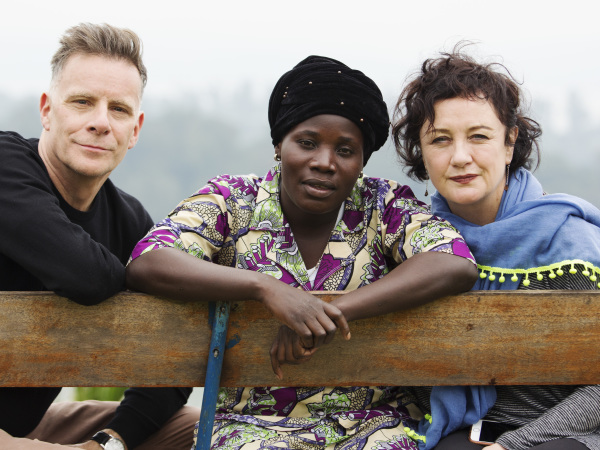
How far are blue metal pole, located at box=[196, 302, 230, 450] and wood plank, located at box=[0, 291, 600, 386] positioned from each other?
5 centimetres

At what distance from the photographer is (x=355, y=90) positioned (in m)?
2.50

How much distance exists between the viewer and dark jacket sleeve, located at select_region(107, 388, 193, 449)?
2.59 metres

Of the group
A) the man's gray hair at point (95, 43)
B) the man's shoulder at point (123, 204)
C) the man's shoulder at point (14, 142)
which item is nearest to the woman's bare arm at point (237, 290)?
the man's shoulder at point (14, 142)

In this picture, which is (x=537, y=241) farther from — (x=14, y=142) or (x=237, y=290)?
(x=14, y=142)

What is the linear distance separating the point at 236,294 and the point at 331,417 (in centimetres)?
62

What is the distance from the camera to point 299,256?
8.30 feet

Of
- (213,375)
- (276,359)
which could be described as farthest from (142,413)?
(276,359)

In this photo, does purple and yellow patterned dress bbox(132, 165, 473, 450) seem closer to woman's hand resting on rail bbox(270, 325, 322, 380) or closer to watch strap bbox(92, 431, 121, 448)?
woman's hand resting on rail bbox(270, 325, 322, 380)

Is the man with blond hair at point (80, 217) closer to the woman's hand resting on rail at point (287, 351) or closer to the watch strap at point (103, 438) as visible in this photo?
the watch strap at point (103, 438)

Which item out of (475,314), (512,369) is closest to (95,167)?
(475,314)

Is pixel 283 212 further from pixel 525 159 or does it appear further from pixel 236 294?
pixel 525 159

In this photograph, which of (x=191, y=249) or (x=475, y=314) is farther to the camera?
(x=191, y=249)

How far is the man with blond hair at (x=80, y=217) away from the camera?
2102mm

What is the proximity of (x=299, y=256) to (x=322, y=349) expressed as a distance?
45cm
